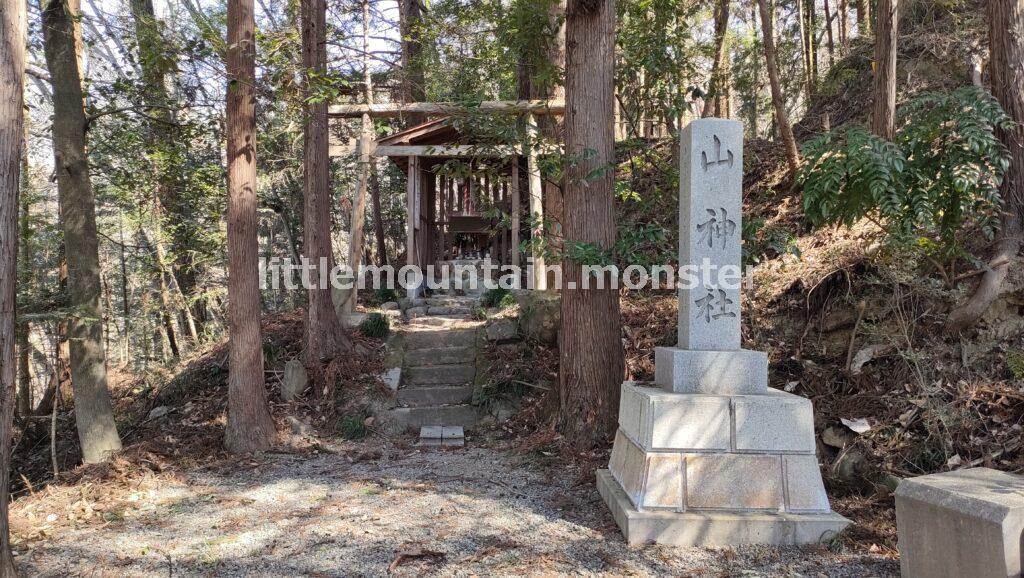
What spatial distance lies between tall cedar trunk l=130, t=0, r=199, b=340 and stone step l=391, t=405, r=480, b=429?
15.1 feet

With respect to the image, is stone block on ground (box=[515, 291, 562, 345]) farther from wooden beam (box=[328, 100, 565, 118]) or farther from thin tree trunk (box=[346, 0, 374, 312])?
thin tree trunk (box=[346, 0, 374, 312])

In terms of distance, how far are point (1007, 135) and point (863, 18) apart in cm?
973

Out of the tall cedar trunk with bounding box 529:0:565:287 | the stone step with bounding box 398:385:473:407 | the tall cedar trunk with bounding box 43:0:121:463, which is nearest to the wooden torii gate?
the tall cedar trunk with bounding box 529:0:565:287

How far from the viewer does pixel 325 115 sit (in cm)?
867

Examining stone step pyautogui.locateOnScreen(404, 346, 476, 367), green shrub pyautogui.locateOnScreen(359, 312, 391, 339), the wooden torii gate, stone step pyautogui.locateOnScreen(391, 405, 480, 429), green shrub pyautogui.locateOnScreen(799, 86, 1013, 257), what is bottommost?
stone step pyautogui.locateOnScreen(391, 405, 480, 429)

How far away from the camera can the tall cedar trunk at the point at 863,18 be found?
12.0 meters

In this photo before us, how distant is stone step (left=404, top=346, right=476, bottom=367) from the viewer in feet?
30.0

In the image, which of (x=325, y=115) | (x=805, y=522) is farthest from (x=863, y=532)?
(x=325, y=115)

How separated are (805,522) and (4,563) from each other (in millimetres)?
4905

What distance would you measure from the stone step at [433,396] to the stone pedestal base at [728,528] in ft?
14.9

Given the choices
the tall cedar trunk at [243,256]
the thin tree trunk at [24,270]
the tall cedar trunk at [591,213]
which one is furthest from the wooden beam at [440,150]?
the thin tree trunk at [24,270]

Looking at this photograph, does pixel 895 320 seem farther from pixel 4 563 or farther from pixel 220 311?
pixel 220 311

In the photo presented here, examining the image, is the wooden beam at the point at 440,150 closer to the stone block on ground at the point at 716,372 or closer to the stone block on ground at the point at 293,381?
the stone block on ground at the point at 716,372

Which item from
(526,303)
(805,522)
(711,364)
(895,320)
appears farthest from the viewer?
(526,303)
